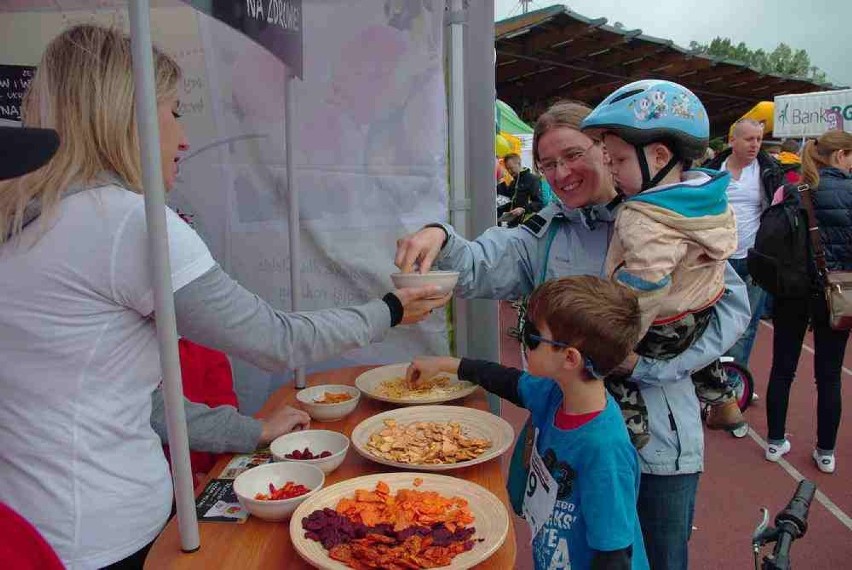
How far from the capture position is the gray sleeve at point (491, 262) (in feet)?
6.84

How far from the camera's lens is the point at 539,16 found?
10.4 meters

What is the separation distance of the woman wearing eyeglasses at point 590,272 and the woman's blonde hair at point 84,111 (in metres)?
0.87

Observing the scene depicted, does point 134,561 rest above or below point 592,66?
below

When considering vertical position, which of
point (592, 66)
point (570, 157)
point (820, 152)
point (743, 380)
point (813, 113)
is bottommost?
point (743, 380)

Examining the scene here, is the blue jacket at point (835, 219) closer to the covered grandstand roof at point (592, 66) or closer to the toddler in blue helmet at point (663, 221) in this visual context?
the toddler in blue helmet at point (663, 221)

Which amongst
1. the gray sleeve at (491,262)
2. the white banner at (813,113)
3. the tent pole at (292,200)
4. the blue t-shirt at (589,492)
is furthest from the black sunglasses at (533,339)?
the white banner at (813,113)

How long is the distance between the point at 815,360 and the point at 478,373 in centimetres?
288

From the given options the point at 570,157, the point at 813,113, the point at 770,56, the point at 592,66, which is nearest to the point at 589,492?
→ the point at 570,157

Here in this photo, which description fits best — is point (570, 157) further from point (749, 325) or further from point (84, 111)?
point (749, 325)

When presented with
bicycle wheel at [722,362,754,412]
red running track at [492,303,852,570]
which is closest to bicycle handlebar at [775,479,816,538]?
red running track at [492,303,852,570]

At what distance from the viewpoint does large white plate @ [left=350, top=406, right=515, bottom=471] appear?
5.28ft

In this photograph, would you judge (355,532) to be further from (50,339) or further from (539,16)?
(539,16)

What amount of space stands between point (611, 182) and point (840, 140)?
280cm

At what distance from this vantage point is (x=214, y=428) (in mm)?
1755
